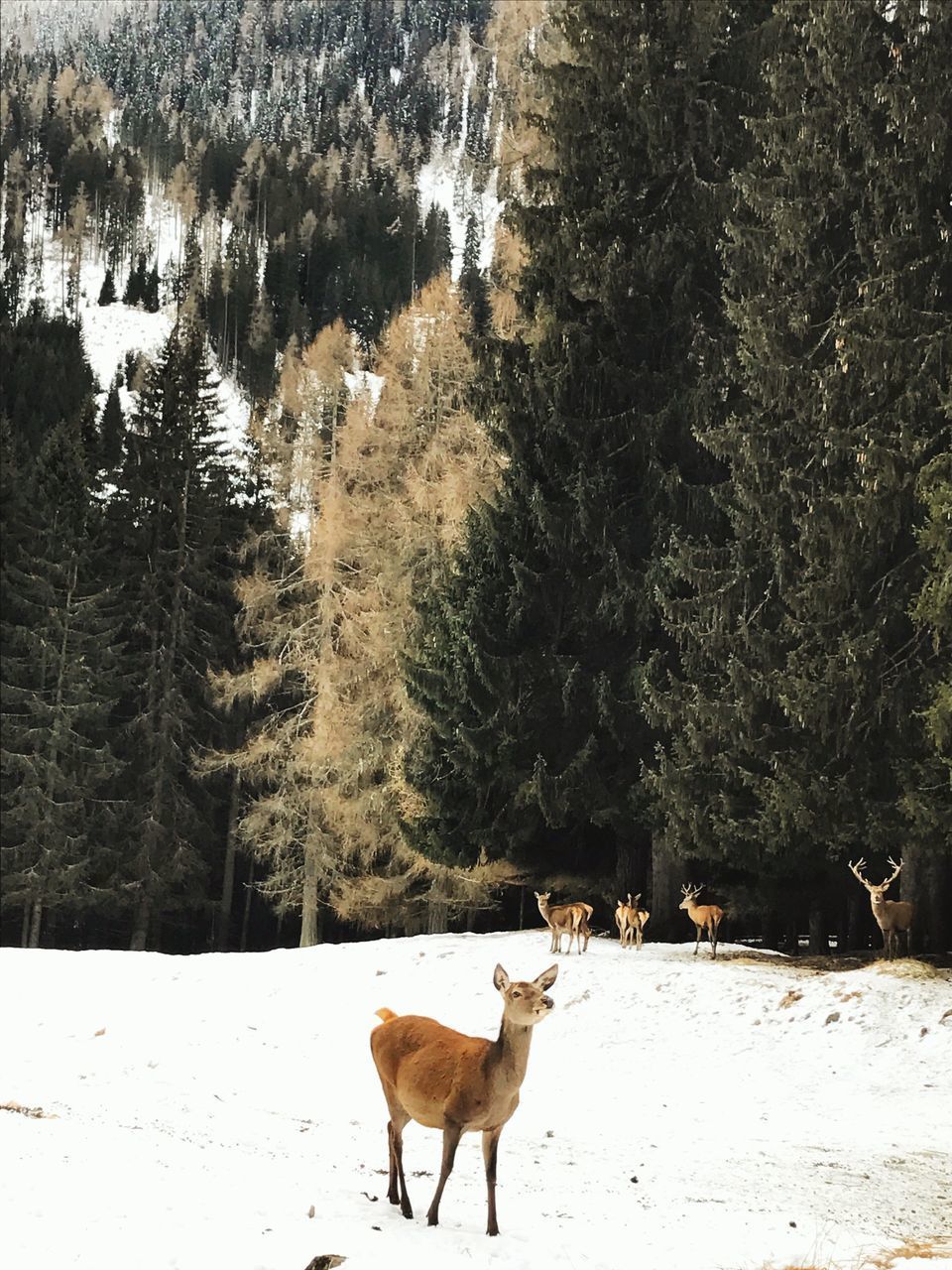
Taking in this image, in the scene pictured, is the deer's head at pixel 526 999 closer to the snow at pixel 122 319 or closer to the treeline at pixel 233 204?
the treeline at pixel 233 204

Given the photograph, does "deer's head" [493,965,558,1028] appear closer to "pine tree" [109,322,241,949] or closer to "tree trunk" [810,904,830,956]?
"tree trunk" [810,904,830,956]

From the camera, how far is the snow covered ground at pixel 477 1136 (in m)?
5.95

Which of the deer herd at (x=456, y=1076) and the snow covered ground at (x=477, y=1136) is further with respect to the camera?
the deer herd at (x=456, y=1076)

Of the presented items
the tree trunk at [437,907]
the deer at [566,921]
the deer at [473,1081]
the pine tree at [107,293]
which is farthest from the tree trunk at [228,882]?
the pine tree at [107,293]

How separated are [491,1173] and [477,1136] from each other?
4.09m

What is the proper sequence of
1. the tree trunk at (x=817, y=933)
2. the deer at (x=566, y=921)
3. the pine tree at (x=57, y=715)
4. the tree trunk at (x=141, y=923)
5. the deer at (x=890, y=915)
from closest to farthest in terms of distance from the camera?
the deer at (x=890, y=915), the deer at (x=566, y=921), the tree trunk at (x=817, y=933), the pine tree at (x=57, y=715), the tree trunk at (x=141, y=923)

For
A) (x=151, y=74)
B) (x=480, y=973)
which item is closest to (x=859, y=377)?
(x=480, y=973)

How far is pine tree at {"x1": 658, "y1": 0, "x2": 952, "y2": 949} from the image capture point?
16.0 meters

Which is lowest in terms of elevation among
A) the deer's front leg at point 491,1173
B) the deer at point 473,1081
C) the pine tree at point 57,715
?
the deer's front leg at point 491,1173

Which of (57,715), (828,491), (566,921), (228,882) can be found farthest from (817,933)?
(57,715)

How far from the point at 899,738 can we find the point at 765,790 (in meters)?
1.95

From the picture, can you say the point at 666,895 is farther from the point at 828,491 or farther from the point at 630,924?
the point at 828,491

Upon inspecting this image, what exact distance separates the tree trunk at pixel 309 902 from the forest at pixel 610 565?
121 millimetres

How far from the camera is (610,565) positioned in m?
20.2
